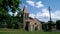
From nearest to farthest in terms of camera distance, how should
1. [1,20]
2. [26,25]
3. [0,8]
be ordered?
[0,8], [1,20], [26,25]

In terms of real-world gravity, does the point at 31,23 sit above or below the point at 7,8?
below

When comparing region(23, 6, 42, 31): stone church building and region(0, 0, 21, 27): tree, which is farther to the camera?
region(23, 6, 42, 31): stone church building

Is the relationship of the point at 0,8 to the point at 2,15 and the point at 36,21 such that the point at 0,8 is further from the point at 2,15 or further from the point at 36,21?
the point at 36,21

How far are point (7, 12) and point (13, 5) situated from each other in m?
2.00

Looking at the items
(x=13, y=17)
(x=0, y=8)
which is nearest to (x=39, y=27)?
(x=13, y=17)

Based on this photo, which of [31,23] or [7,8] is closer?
[7,8]

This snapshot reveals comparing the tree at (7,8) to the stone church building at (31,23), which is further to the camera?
the stone church building at (31,23)

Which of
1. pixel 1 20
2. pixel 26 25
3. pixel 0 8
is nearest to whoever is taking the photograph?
pixel 0 8

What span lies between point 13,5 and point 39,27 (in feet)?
143

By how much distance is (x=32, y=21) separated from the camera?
78688 millimetres

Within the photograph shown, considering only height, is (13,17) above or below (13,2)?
below

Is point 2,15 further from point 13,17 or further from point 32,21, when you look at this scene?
point 32,21

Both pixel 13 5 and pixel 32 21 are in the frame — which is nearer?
pixel 13 5

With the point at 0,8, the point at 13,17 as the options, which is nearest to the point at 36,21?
the point at 13,17
